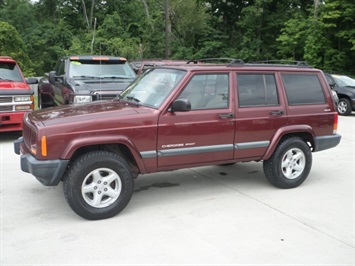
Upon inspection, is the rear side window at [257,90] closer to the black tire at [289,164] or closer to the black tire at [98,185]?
the black tire at [289,164]

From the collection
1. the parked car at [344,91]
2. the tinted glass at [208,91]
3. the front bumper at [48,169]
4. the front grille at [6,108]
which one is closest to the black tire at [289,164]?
the tinted glass at [208,91]

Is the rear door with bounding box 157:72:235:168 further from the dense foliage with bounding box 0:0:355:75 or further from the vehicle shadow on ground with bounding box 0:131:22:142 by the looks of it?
the dense foliage with bounding box 0:0:355:75

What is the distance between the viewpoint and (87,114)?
4.68m

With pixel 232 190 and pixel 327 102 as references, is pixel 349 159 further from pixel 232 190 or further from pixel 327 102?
pixel 232 190

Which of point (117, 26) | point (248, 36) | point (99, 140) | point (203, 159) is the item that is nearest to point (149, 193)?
point (203, 159)

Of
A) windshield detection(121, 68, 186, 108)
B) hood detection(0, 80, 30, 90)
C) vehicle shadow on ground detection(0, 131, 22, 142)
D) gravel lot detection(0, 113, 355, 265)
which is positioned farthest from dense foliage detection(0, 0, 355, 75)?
gravel lot detection(0, 113, 355, 265)

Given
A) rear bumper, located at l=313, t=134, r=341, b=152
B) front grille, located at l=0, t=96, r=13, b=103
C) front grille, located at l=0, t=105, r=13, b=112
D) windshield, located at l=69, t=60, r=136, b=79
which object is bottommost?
rear bumper, located at l=313, t=134, r=341, b=152

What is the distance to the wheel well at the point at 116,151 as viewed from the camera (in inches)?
182

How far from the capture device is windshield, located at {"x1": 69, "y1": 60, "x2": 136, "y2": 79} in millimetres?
9234

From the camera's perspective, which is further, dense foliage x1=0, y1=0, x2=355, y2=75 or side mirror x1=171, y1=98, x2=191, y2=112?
dense foliage x1=0, y1=0, x2=355, y2=75

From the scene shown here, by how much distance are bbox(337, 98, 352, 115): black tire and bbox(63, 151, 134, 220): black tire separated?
40.9 ft

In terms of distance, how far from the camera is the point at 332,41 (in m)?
26.1

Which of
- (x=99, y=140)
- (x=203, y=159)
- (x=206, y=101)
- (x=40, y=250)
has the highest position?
(x=206, y=101)

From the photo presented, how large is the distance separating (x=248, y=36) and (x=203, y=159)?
2991 centimetres
